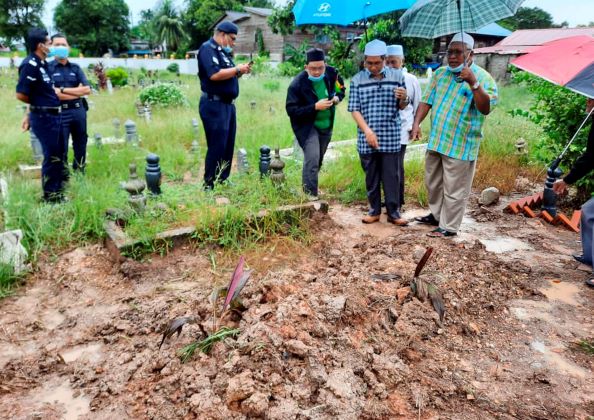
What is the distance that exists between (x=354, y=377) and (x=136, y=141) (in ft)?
20.9

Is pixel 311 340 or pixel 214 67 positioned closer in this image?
pixel 311 340

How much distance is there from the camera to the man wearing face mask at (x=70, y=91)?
5035 millimetres

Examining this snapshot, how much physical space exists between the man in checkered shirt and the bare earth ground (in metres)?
0.87

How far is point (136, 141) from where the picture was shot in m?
7.34

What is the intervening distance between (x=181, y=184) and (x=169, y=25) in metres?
47.5

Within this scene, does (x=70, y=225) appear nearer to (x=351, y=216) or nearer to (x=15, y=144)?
(x=351, y=216)

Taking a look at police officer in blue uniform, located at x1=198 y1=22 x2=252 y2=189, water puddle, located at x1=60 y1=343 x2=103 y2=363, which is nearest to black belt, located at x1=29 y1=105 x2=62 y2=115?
police officer in blue uniform, located at x1=198 y1=22 x2=252 y2=189

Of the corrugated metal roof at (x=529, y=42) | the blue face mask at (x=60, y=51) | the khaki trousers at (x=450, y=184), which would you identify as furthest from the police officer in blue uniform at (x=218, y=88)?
the corrugated metal roof at (x=529, y=42)

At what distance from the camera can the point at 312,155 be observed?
4715mm

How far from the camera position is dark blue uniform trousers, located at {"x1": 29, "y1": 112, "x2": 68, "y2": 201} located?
453cm

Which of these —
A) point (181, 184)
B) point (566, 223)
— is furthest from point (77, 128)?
point (566, 223)

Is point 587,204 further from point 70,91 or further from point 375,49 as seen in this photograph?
point 70,91

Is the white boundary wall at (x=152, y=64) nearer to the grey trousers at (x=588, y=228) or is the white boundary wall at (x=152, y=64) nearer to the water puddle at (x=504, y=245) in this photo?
the water puddle at (x=504, y=245)

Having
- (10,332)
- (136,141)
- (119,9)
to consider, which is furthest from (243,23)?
(10,332)
